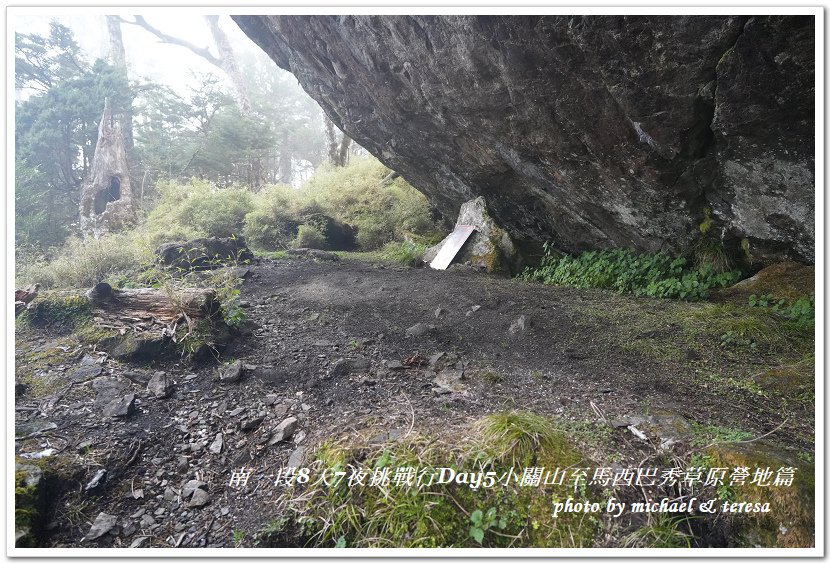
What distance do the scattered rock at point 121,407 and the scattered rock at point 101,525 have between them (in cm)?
80

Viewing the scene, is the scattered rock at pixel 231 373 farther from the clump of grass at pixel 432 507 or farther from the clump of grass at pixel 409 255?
the clump of grass at pixel 409 255

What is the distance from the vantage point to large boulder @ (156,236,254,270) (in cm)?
631

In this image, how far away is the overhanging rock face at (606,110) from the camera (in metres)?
3.03

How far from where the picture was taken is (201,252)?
6.58 meters

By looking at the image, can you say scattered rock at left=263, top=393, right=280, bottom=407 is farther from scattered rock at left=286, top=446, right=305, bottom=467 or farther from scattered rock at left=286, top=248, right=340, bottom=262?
scattered rock at left=286, top=248, right=340, bottom=262

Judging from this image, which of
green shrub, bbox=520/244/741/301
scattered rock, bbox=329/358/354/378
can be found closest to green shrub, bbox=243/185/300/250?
green shrub, bbox=520/244/741/301

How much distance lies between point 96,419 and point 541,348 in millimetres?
3125

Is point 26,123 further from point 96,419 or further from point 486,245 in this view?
point 486,245

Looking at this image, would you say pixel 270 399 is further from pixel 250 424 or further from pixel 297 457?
pixel 297 457

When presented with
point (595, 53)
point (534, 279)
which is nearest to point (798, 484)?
point (595, 53)

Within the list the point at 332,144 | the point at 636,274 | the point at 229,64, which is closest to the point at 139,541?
the point at 636,274

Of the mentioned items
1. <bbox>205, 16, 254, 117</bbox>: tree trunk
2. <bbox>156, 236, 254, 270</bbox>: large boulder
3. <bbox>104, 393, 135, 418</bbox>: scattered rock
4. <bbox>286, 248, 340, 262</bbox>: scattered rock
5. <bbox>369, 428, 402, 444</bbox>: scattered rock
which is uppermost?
<bbox>205, 16, 254, 117</bbox>: tree trunk

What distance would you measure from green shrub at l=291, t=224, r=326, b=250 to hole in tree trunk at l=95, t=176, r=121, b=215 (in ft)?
15.9

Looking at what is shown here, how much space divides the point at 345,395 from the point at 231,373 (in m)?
1.01
